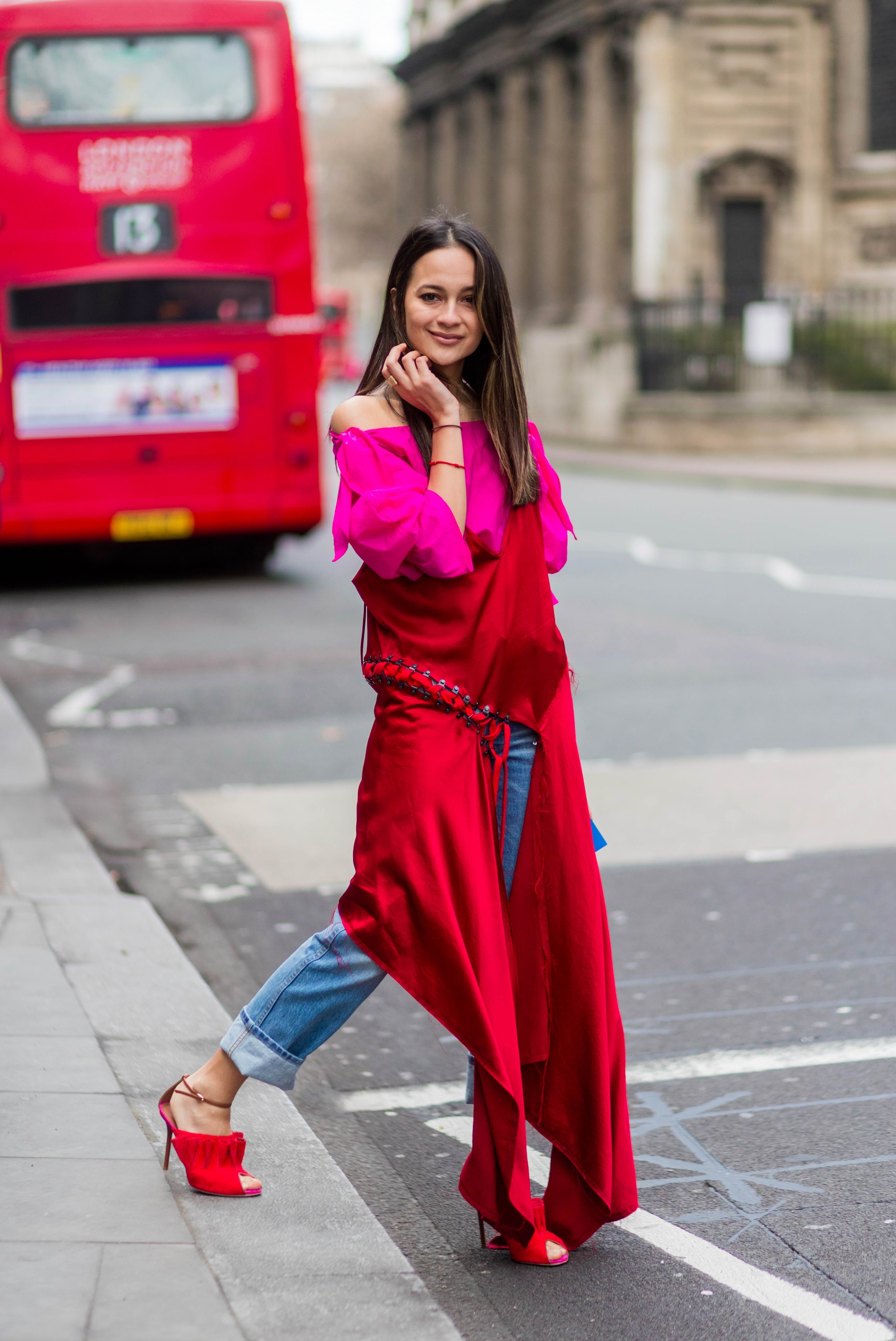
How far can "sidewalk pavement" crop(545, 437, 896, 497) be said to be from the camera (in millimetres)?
24641

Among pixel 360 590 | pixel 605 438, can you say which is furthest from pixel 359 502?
pixel 605 438

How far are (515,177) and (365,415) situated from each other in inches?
1786

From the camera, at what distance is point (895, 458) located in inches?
1169

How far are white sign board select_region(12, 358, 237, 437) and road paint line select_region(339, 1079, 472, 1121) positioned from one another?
10.2 metres

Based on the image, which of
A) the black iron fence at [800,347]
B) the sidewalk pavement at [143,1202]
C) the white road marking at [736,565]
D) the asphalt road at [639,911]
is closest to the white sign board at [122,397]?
the asphalt road at [639,911]

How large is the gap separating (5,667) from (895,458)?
21369 mm

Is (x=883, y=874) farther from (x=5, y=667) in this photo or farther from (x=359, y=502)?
(x=5, y=667)

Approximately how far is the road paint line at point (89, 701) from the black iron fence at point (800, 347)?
74.4ft

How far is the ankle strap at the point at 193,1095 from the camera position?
3.47 m

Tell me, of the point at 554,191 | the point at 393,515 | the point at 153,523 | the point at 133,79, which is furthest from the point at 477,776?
the point at 554,191

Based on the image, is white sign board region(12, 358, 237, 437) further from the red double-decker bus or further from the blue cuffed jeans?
the blue cuffed jeans

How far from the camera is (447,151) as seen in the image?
5309 centimetres

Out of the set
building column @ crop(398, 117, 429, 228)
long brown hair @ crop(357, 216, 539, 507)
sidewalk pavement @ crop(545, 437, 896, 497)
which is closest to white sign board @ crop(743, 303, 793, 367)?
sidewalk pavement @ crop(545, 437, 896, 497)

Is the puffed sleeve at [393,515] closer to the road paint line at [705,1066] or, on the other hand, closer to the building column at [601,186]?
the road paint line at [705,1066]
